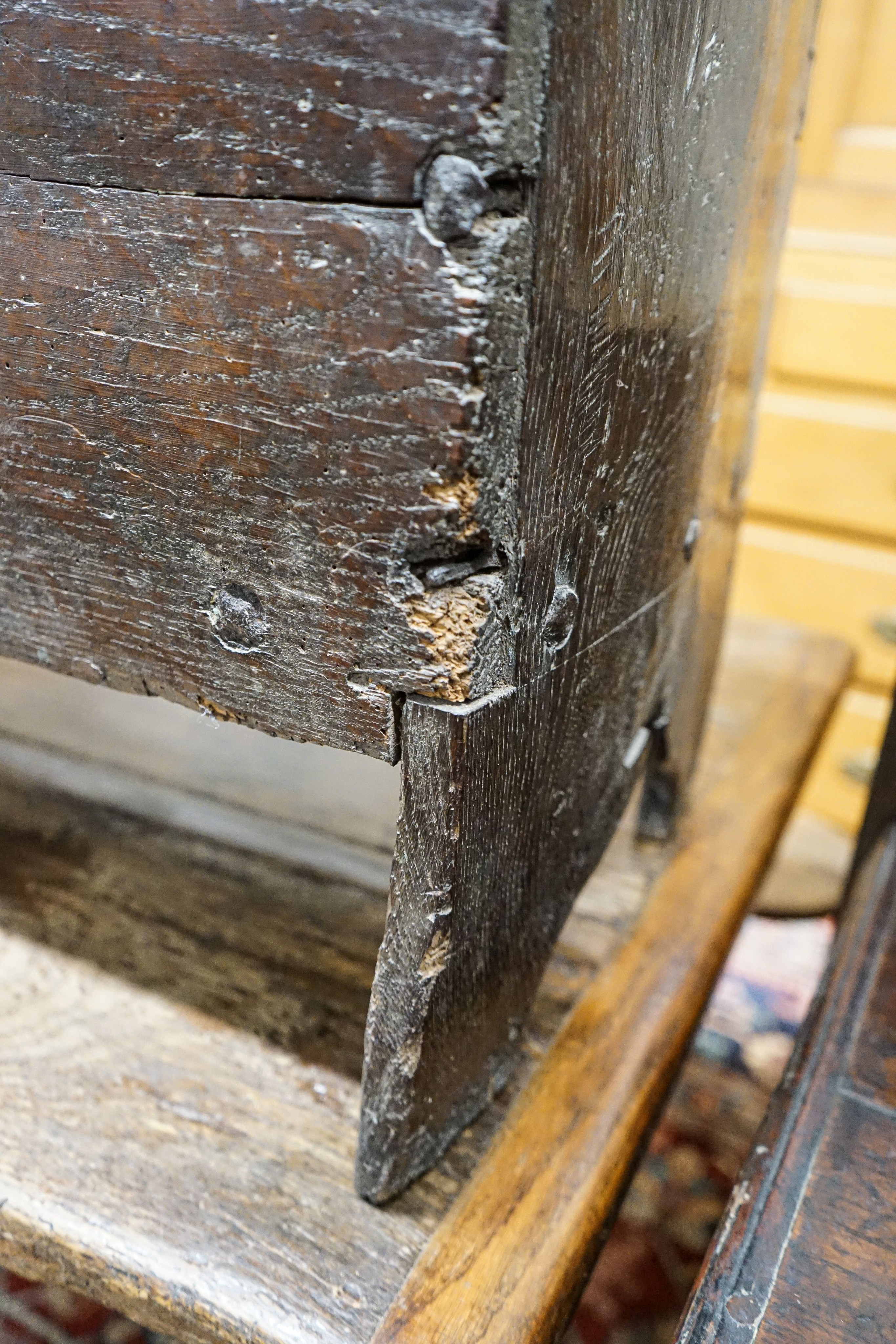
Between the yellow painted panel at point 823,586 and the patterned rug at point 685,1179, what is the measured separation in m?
0.43

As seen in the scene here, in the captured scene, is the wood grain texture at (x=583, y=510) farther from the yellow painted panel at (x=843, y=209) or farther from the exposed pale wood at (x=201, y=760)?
the yellow painted panel at (x=843, y=209)

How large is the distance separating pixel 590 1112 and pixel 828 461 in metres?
1.12

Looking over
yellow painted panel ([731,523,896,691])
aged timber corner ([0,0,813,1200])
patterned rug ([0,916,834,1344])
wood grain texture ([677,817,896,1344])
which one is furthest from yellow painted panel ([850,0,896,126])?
wood grain texture ([677,817,896,1344])

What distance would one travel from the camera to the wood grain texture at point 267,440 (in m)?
0.36

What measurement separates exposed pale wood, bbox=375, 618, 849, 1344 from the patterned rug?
84 millimetres

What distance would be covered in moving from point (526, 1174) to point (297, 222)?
1.49 feet

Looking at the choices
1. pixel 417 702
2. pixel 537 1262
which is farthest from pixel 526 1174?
pixel 417 702

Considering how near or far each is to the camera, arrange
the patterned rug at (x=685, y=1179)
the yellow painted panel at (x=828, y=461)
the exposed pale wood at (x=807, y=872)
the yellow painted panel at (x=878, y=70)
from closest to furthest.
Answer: the patterned rug at (x=685, y=1179), the exposed pale wood at (x=807, y=872), the yellow painted panel at (x=878, y=70), the yellow painted panel at (x=828, y=461)

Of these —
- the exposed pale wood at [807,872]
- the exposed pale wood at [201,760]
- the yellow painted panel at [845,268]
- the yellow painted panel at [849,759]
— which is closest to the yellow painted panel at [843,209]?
the yellow painted panel at [845,268]

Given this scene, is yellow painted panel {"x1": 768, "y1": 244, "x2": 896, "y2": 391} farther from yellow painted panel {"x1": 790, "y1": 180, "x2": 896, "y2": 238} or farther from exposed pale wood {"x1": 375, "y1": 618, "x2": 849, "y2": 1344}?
exposed pale wood {"x1": 375, "y1": 618, "x2": 849, "y2": 1344}

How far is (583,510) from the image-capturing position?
1.46 feet

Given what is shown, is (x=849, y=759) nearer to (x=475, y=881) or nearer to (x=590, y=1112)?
(x=590, y=1112)

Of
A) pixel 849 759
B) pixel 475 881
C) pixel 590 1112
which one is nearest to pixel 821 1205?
pixel 590 1112

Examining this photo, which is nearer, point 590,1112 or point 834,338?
point 590,1112
